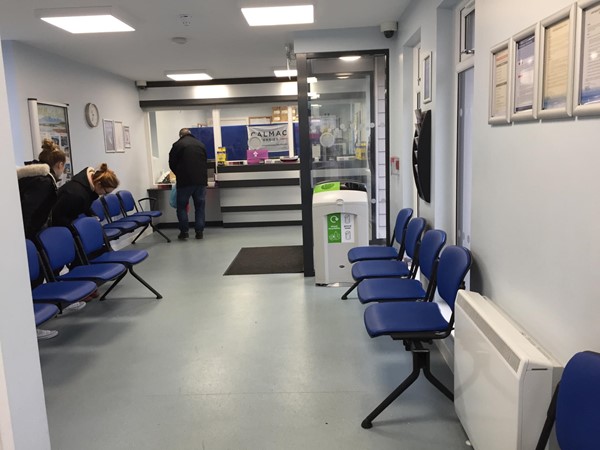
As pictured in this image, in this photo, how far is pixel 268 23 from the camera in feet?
14.9

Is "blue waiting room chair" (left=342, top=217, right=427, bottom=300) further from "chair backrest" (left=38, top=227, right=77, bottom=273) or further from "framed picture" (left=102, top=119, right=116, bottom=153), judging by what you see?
"framed picture" (left=102, top=119, right=116, bottom=153)

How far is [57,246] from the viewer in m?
3.97

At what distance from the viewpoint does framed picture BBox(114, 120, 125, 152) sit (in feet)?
24.1

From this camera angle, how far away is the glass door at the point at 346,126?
517cm

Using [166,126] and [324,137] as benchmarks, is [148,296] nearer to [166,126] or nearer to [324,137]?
[324,137]

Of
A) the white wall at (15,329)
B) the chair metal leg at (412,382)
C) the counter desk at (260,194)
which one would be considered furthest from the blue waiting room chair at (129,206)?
the chair metal leg at (412,382)

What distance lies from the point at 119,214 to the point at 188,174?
3.96 ft

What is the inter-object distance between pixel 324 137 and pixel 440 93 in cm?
198

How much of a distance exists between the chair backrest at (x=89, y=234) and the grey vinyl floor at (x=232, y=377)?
561mm

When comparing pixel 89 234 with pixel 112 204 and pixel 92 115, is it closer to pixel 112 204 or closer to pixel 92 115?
pixel 112 204

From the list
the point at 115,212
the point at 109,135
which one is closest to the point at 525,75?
the point at 115,212

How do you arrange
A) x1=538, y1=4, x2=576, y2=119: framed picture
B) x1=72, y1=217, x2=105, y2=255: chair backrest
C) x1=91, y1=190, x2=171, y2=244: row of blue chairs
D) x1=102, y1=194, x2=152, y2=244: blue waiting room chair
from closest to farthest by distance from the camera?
x1=538, y1=4, x2=576, y2=119: framed picture, x1=72, y1=217, x2=105, y2=255: chair backrest, x1=91, y1=190, x2=171, y2=244: row of blue chairs, x1=102, y1=194, x2=152, y2=244: blue waiting room chair

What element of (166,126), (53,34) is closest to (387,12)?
(53,34)

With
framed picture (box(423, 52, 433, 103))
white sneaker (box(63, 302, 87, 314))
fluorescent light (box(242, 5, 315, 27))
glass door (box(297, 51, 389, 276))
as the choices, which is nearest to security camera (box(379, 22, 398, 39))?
glass door (box(297, 51, 389, 276))
